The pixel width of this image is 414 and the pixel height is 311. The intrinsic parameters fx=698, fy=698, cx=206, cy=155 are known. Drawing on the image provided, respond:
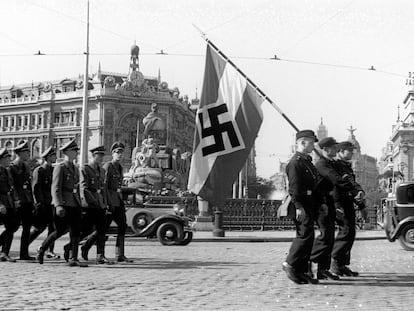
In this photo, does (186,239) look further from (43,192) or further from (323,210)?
(323,210)

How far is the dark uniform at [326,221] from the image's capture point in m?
8.45

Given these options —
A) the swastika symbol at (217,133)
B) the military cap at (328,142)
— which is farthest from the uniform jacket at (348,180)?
the swastika symbol at (217,133)

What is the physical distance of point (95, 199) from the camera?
10695mm

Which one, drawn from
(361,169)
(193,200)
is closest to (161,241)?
(193,200)

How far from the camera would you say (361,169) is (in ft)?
570

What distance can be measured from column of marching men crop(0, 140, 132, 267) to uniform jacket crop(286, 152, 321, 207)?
361 cm

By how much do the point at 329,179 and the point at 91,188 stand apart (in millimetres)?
3834

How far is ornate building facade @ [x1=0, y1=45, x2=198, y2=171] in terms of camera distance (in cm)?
9662

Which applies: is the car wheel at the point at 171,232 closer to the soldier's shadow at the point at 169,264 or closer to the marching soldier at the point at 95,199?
the soldier's shadow at the point at 169,264

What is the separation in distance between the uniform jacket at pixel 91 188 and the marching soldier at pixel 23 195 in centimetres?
115

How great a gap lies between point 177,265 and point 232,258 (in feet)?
6.64

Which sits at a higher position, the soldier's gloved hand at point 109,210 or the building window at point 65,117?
the building window at point 65,117

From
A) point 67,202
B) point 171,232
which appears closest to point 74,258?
point 67,202

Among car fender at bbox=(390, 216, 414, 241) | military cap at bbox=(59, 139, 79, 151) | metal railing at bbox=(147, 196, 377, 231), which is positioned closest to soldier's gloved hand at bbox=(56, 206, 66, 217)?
military cap at bbox=(59, 139, 79, 151)
